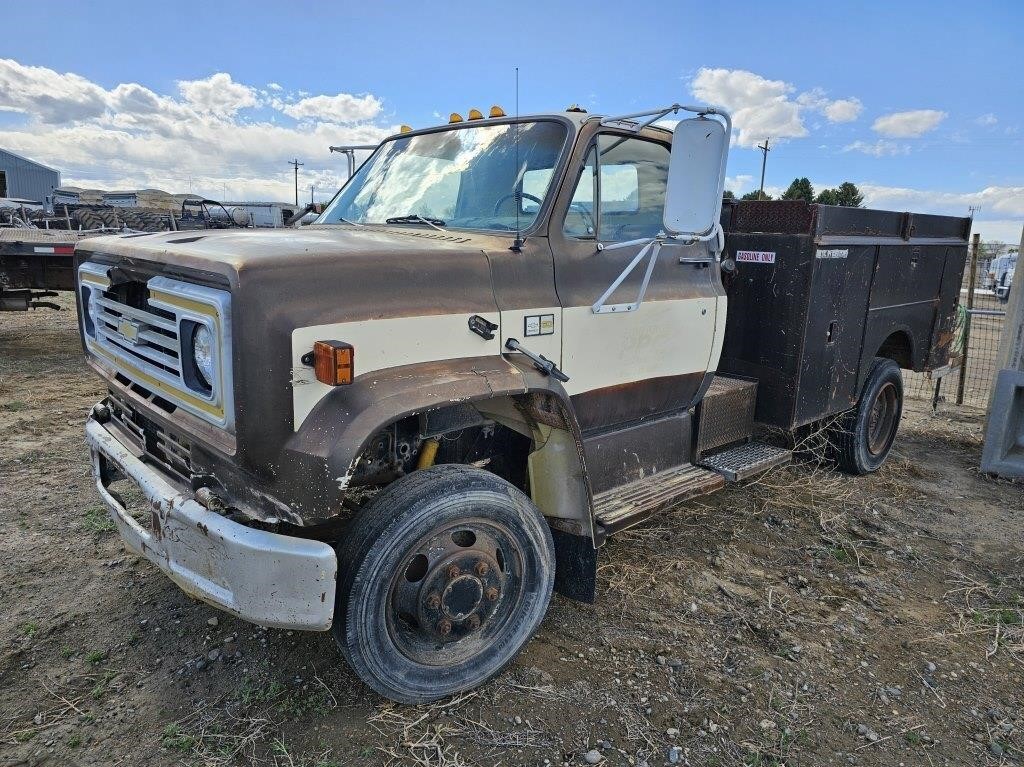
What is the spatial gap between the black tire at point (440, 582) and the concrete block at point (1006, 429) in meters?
4.37

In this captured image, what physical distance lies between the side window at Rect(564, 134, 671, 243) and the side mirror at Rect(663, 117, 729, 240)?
268mm

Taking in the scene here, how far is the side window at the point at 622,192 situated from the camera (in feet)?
10.6

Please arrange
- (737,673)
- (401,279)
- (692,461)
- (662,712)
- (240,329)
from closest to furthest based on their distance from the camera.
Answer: (240,329) < (401,279) < (662,712) < (737,673) < (692,461)

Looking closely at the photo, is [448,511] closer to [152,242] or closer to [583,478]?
[583,478]

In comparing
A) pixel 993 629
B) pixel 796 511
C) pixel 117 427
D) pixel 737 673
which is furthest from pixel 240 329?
pixel 796 511

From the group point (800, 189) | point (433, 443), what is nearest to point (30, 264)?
point (433, 443)

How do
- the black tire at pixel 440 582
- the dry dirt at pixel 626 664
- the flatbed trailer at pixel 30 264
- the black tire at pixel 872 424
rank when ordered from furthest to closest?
the flatbed trailer at pixel 30 264 → the black tire at pixel 872 424 → the dry dirt at pixel 626 664 → the black tire at pixel 440 582

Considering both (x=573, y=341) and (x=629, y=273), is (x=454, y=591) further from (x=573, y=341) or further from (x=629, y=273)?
(x=629, y=273)

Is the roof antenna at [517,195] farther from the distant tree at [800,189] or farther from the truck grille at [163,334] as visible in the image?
the distant tree at [800,189]

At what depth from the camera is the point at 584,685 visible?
117 inches

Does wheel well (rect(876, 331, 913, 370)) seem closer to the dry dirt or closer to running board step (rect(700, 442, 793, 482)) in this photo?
the dry dirt

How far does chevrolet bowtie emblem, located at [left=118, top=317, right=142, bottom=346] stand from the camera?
281cm

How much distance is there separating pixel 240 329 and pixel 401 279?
1.96ft

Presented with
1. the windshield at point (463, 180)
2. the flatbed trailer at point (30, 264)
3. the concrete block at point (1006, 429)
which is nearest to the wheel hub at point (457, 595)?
the windshield at point (463, 180)
